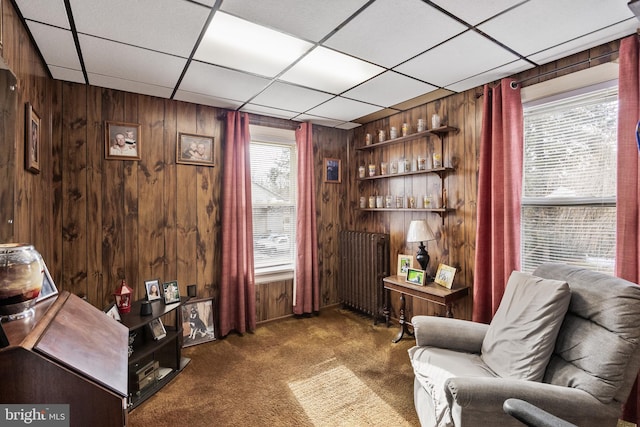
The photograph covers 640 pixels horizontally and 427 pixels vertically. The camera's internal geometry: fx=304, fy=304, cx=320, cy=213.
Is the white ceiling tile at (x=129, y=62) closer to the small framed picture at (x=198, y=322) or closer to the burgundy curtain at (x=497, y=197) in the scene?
the small framed picture at (x=198, y=322)

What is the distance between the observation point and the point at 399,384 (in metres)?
2.36

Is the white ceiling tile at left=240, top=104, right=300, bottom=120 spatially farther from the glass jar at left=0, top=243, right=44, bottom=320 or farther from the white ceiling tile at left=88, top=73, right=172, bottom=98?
the glass jar at left=0, top=243, right=44, bottom=320

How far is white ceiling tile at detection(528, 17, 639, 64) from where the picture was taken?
5.99 ft

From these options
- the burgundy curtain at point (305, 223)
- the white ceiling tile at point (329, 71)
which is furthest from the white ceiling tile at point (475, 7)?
the burgundy curtain at point (305, 223)

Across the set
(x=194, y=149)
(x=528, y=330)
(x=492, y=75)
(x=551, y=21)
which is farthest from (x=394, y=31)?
(x=194, y=149)

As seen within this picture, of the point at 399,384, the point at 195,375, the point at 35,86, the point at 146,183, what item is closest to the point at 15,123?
the point at 35,86

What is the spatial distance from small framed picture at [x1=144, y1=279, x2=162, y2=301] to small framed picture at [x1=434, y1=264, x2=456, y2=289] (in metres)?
2.62

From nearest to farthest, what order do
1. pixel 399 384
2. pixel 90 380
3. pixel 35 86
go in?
pixel 90 380, pixel 35 86, pixel 399 384

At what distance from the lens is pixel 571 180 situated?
89.6 inches

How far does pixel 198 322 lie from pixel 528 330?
9.39 ft

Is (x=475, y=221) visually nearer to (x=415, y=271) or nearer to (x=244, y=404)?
(x=415, y=271)

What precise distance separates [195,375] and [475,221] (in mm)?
2777

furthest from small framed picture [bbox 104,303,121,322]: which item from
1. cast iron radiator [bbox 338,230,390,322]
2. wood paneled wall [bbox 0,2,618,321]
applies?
cast iron radiator [bbox 338,230,390,322]

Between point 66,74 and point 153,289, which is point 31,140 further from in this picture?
point 153,289
